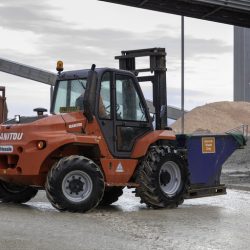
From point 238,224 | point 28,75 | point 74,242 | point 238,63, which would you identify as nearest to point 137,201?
point 238,224

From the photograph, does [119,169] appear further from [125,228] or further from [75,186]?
[125,228]

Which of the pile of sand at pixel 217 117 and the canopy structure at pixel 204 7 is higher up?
the canopy structure at pixel 204 7

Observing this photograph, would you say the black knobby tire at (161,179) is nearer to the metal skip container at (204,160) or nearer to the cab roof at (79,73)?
the metal skip container at (204,160)

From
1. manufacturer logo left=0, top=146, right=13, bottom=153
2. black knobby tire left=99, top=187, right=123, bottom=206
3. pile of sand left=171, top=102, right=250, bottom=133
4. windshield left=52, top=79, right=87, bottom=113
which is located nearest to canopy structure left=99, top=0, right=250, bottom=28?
windshield left=52, top=79, right=87, bottom=113

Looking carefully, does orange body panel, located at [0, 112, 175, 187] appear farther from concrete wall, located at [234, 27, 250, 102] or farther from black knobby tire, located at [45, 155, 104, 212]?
concrete wall, located at [234, 27, 250, 102]

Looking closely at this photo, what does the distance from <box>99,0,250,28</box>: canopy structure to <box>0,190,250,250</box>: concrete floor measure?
634 inches

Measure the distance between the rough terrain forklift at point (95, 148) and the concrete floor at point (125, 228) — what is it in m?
0.38

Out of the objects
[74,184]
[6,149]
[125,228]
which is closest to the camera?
[125,228]

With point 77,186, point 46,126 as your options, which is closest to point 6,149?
point 46,126

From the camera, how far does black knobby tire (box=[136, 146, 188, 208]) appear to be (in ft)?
36.8

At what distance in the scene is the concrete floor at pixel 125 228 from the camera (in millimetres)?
7602

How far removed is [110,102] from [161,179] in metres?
1.78

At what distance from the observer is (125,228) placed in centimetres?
879

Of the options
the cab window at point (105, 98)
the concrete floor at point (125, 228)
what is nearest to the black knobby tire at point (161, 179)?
the concrete floor at point (125, 228)
